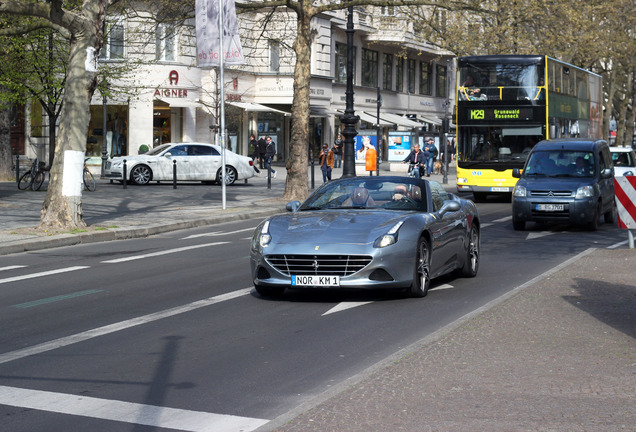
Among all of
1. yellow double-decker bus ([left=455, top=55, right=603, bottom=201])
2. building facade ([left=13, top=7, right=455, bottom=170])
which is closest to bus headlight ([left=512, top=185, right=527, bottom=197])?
yellow double-decker bus ([left=455, top=55, right=603, bottom=201])

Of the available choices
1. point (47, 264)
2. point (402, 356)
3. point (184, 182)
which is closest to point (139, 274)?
point (47, 264)

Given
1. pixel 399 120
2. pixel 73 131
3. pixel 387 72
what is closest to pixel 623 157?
pixel 73 131

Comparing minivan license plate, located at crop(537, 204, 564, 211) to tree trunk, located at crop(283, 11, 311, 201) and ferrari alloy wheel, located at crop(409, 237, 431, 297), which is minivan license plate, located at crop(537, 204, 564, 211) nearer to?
tree trunk, located at crop(283, 11, 311, 201)

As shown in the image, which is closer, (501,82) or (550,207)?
(550,207)

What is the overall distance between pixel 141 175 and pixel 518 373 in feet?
98.9

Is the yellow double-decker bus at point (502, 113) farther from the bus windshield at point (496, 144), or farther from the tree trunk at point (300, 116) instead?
the tree trunk at point (300, 116)

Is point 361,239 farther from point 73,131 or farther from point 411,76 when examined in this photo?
point 411,76

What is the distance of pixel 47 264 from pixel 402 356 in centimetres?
870

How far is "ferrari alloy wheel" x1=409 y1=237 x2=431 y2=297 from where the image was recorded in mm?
10766

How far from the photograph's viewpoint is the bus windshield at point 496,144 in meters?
29.8

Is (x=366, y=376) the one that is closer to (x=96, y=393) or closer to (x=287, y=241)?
(x=96, y=393)

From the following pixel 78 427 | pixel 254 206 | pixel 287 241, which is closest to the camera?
pixel 78 427

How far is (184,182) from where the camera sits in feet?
125

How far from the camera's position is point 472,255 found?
12977 millimetres
